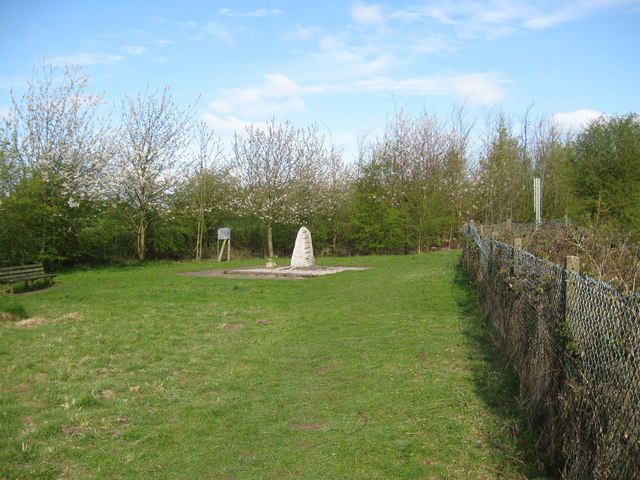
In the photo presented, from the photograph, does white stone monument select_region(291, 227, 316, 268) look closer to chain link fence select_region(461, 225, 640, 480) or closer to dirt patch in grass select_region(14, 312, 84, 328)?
dirt patch in grass select_region(14, 312, 84, 328)

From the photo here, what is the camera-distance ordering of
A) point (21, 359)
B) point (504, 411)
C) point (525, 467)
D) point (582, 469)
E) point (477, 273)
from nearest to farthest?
point (582, 469) → point (525, 467) → point (504, 411) → point (21, 359) → point (477, 273)

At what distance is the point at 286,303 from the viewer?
12484 millimetres

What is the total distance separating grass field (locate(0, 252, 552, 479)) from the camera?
4.06 meters

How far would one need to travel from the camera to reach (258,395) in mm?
5824

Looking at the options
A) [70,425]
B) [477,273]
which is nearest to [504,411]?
[70,425]

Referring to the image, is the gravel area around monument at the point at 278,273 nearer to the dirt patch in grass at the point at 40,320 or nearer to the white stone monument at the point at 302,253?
the white stone monument at the point at 302,253

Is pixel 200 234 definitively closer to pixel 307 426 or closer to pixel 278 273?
pixel 278 273

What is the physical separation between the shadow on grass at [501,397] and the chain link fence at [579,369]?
0.11 metres

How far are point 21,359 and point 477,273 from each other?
27.9 feet

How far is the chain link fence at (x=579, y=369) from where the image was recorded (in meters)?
2.75

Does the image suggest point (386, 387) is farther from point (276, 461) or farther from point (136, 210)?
point (136, 210)

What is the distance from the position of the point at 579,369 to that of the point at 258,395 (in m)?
3.33

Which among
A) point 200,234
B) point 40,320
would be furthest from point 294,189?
point 40,320

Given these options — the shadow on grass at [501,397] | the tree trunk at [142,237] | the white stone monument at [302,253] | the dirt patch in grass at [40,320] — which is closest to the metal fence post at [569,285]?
the shadow on grass at [501,397]
